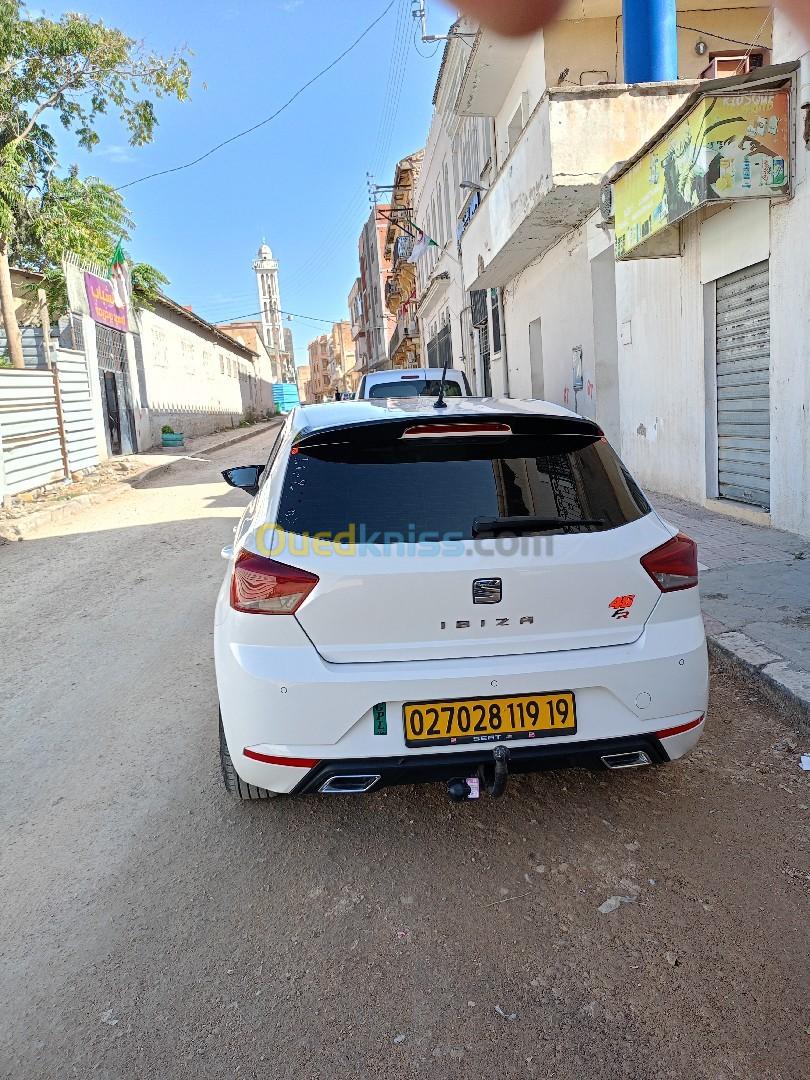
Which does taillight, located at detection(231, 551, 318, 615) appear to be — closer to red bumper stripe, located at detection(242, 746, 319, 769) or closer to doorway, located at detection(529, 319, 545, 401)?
red bumper stripe, located at detection(242, 746, 319, 769)

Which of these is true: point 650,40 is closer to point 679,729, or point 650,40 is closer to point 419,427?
point 419,427

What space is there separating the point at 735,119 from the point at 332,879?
692cm

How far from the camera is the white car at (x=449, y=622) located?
8.27 feet

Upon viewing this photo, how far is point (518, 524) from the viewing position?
8.72ft

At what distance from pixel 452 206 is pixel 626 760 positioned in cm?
2501

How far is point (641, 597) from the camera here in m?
2.67

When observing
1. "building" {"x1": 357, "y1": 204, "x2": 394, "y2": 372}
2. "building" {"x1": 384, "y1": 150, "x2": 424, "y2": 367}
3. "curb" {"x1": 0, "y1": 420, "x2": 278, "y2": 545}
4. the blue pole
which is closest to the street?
"curb" {"x1": 0, "y1": 420, "x2": 278, "y2": 545}

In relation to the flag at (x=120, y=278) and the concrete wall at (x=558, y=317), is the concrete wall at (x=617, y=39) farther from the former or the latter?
the flag at (x=120, y=278)

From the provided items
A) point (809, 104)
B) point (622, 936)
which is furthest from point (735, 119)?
point (622, 936)

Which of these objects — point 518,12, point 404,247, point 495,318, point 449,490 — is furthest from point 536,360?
point 404,247

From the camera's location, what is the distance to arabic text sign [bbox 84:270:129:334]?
1816 cm

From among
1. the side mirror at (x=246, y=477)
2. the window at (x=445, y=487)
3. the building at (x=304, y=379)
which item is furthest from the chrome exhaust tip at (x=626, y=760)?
the building at (x=304, y=379)

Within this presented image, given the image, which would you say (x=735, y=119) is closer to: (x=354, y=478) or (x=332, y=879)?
(x=354, y=478)

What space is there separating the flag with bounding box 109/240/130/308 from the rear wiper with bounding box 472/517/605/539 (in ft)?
65.7
